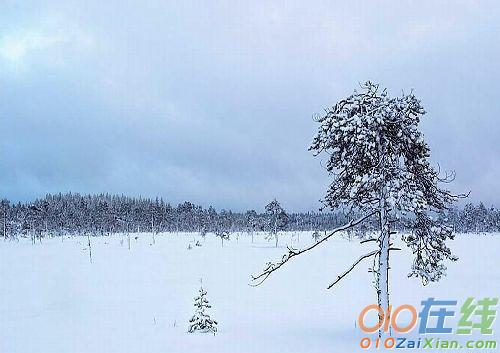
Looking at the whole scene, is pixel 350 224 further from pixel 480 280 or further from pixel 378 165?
pixel 480 280

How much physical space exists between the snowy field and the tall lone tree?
3.68 m

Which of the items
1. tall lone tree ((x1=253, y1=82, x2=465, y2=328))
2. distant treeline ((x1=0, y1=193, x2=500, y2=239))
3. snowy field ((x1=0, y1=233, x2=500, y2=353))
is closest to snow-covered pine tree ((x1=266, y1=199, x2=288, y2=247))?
distant treeline ((x1=0, y1=193, x2=500, y2=239))

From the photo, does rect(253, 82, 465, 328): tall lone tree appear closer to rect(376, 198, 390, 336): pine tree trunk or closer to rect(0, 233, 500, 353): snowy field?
rect(376, 198, 390, 336): pine tree trunk

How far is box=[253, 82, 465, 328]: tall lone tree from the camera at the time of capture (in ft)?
36.8

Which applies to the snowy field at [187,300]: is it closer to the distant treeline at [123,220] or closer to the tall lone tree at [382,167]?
the tall lone tree at [382,167]

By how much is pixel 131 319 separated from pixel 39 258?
Answer: 154ft

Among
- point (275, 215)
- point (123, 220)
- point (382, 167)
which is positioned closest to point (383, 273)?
point (382, 167)

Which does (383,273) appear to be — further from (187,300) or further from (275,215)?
(275,215)

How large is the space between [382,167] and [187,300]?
2015 cm

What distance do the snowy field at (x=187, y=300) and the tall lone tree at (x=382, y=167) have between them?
3675 millimetres

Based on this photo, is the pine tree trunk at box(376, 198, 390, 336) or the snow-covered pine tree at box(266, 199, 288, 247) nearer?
the pine tree trunk at box(376, 198, 390, 336)

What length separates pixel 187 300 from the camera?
28312mm

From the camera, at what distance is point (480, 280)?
34438 millimetres

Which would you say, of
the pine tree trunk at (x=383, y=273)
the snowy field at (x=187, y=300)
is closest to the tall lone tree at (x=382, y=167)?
the pine tree trunk at (x=383, y=273)
